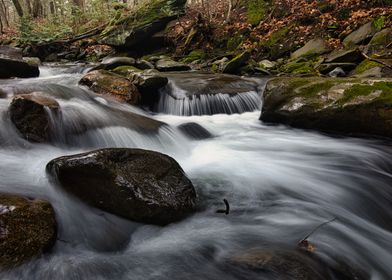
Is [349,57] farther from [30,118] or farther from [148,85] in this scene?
[30,118]

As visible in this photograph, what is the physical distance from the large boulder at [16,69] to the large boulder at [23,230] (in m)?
7.20

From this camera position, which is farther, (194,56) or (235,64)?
(194,56)

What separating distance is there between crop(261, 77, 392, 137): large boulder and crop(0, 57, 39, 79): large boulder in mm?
6581

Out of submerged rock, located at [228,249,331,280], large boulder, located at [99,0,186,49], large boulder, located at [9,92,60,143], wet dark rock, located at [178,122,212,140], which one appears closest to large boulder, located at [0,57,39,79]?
large boulder, located at [9,92,60,143]

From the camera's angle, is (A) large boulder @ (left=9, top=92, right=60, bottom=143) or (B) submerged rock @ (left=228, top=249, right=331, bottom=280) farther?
(A) large boulder @ (left=9, top=92, right=60, bottom=143)

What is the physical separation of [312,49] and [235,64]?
97.0 inches

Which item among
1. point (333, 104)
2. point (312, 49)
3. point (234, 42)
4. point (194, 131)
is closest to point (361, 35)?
point (312, 49)

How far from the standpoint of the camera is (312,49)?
35.9ft

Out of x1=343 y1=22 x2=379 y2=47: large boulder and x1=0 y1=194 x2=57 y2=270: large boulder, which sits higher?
x1=343 y1=22 x2=379 y2=47: large boulder

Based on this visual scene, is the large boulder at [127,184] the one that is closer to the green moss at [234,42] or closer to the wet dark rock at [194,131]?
the wet dark rock at [194,131]

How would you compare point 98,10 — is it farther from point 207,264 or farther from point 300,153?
point 207,264

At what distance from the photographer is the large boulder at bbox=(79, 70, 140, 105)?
7434mm

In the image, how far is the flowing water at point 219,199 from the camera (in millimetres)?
2895

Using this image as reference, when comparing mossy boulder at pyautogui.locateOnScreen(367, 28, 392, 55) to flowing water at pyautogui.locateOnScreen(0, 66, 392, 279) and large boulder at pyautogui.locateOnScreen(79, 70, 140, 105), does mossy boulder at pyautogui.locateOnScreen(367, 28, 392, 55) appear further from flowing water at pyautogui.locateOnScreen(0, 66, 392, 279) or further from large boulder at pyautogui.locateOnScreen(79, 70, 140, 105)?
large boulder at pyautogui.locateOnScreen(79, 70, 140, 105)
